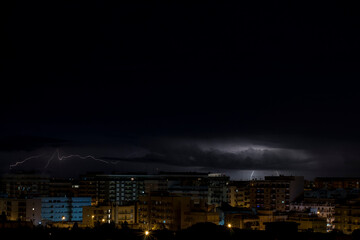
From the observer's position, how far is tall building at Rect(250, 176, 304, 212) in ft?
157

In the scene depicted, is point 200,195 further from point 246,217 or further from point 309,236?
point 309,236

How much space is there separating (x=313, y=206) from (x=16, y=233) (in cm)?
2611

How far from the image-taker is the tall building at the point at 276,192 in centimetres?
4788

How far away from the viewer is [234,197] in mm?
51156

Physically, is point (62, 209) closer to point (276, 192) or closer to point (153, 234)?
point (276, 192)

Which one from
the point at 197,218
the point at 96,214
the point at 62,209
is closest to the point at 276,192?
the point at 197,218

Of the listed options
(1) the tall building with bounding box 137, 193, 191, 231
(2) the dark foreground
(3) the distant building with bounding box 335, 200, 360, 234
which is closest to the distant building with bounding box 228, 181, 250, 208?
(1) the tall building with bounding box 137, 193, 191, 231

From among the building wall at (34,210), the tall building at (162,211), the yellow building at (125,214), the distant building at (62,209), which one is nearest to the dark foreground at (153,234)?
the tall building at (162,211)

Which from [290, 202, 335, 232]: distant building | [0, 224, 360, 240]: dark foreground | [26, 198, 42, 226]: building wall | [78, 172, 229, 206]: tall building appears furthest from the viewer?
[78, 172, 229, 206]: tall building

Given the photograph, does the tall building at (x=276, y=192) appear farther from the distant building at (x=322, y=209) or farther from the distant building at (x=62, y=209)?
the distant building at (x=62, y=209)

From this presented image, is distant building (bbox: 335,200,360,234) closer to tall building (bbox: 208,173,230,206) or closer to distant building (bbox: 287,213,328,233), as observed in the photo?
distant building (bbox: 287,213,328,233)

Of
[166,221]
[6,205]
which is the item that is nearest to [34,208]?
[6,205]

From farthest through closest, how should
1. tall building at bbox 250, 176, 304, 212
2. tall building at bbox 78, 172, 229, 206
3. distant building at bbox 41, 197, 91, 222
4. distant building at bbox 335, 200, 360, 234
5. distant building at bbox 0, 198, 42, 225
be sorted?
tall building at bbox 78, 172, 229, 206, tall building at bbox 250, 176, 304, 212, distant building at bbox 41, 197, 91, 222, distant building at bbox 0, 198, 42, 225, distant building at bbox 335, 200, 360, 234

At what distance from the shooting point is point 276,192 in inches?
1897
